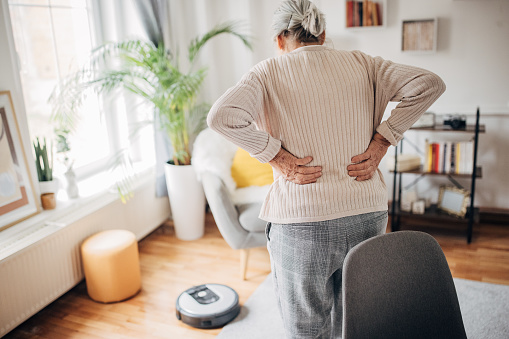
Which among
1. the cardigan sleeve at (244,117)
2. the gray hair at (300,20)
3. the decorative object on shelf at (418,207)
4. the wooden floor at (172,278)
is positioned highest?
the gray hair at (300,20)

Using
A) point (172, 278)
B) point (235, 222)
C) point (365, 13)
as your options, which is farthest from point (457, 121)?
point (172, 278)

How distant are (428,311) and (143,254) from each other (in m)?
2.35

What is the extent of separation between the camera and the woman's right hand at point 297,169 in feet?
4.41

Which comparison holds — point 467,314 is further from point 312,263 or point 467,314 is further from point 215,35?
point 215,35

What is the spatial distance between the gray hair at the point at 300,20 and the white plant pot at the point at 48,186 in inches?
68.9

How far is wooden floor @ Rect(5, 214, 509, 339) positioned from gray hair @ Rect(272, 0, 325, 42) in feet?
5.13

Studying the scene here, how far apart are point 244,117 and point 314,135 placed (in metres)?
0.21

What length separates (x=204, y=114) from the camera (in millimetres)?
3686

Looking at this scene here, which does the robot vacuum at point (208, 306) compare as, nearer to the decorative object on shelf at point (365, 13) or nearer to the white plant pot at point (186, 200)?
the white plant pot at point (186, 200)

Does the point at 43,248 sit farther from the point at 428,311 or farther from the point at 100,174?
the point at 428,311

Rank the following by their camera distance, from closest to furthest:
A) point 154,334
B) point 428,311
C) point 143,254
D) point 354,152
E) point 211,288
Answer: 1. point 428,311
2. point 354,152
3. point 154,334
4. point 211,288
5. point 143,254

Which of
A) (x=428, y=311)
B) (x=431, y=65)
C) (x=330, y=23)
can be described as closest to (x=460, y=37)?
(x=431, y=65)

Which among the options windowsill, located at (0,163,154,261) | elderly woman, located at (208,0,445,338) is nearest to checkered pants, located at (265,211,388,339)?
elderly woman, located at (208,0,445,338)

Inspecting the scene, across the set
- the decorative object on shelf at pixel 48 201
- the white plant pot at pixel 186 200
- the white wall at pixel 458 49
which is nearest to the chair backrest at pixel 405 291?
the decorative object on shelf at pixel 48 201
